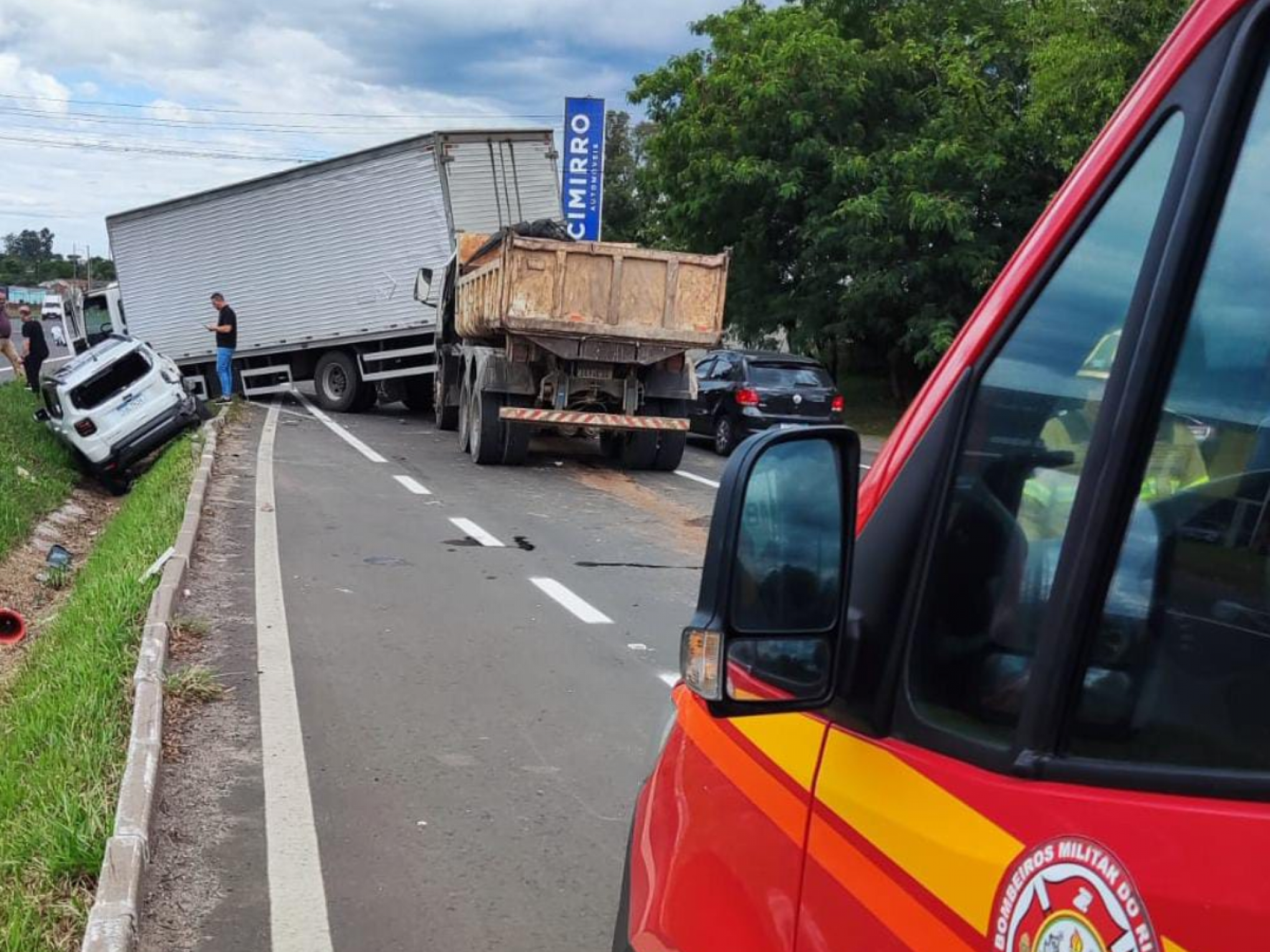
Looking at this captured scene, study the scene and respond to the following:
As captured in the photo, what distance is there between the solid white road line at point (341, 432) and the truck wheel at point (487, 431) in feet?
3.88

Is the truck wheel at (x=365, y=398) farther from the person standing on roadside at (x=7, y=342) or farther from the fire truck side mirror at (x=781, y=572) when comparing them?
the fire truck side mirror at (x=781, y=572)

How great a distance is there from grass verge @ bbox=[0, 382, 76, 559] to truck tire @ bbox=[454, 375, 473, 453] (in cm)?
479

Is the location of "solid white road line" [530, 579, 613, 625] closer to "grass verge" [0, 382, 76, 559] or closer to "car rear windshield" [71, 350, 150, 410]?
"grass verge" [0, 382, 76, 559]

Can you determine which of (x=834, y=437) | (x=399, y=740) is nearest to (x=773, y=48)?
(x=399, y=740)

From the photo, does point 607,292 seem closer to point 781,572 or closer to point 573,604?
point 573,604

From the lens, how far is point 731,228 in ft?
88.9

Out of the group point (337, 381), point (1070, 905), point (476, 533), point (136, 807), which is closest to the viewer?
point (1070, 905)

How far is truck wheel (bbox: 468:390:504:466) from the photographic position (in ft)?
48.0

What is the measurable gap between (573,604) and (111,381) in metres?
10.4

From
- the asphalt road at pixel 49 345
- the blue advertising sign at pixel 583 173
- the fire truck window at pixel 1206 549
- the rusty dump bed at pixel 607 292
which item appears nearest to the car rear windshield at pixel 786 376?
the rusty dump bed at pixel 607 292

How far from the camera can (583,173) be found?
84.6 feet

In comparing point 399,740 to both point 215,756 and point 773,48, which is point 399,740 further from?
point 773,48

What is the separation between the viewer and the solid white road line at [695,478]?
1455 cm

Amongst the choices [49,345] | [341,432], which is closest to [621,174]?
[49,345]
